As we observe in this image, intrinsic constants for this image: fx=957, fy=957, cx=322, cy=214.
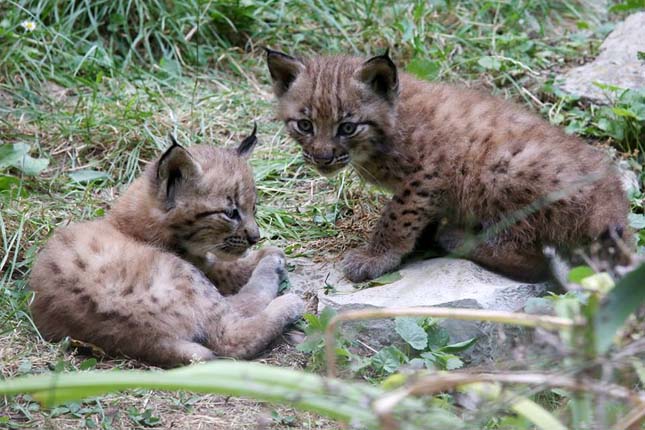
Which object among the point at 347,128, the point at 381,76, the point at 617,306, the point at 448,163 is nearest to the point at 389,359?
the point at 448,163

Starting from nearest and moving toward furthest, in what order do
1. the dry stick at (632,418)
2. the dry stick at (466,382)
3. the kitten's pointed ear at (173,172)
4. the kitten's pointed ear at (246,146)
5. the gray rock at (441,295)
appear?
the dry stick at (466,382) < the dry stick at (632,418) < the gray rock at (441,295) < the kitten's pointed ear at (173,172) < the kitten's pointed ear at (246,146)

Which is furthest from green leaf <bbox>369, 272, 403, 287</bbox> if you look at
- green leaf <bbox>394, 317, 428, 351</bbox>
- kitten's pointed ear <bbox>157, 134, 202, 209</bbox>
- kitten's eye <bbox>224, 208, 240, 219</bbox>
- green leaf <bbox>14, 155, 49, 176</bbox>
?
green leaf <bbox>14, 155, 49, 176</bbox>

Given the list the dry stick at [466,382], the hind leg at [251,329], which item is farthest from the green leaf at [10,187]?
the dry stick at [466,382]

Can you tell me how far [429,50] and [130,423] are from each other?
4903 mm

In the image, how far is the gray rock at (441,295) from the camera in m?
4.92

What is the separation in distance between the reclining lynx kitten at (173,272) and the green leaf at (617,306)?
2.74m

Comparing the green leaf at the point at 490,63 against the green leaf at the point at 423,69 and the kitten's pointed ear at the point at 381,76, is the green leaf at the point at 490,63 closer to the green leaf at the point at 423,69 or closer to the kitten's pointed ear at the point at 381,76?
the green leaf at the point at 423,69

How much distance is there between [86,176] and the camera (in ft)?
22.3

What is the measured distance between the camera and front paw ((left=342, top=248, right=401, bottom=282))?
5.58 metres

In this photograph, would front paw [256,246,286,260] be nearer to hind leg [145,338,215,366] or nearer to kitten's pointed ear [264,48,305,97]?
kitten's pointed ear [264,48,305,97]

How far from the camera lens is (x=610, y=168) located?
216 inches

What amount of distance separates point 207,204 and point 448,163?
1.42 meters

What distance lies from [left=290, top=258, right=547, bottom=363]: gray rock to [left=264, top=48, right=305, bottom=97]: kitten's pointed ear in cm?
125

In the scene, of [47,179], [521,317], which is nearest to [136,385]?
[521,317]
